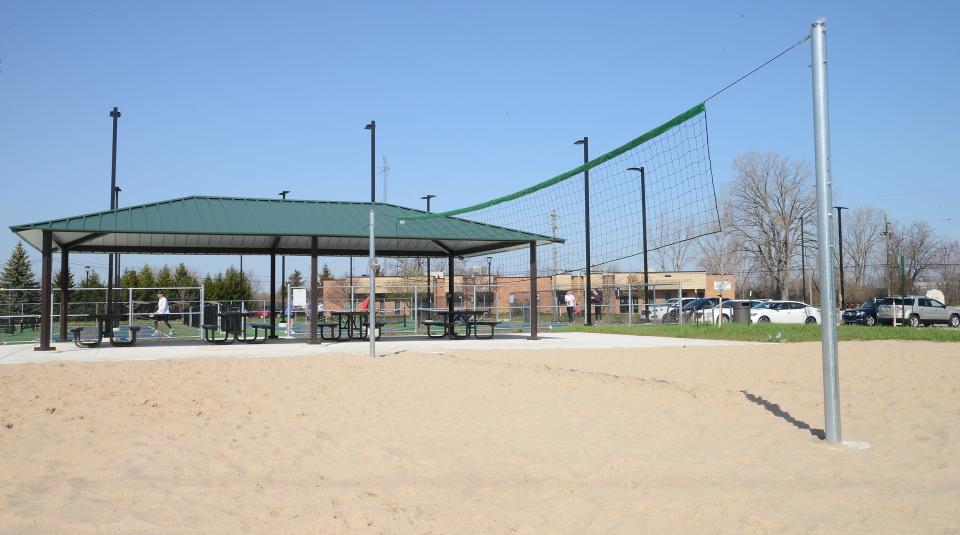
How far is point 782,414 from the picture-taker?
733 centimetres

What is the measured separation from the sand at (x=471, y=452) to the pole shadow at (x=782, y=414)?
2.0 inches

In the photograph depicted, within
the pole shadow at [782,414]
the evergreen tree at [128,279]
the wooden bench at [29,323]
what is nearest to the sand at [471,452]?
the pole shadow at [782,414]

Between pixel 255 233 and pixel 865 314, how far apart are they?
26.5 meters

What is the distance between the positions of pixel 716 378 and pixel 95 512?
7.87 meters

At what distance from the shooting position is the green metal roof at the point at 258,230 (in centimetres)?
1577

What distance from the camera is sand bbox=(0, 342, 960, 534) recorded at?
4102mm

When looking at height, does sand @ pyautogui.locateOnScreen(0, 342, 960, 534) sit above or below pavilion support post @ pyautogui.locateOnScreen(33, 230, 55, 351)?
below

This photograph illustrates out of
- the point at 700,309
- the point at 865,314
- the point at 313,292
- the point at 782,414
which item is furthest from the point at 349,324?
the point at 865,314

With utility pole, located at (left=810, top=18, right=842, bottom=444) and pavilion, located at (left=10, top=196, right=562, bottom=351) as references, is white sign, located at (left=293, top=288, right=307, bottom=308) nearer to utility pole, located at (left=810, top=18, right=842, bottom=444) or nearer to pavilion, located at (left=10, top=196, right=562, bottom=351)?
pavilion, located at (left=10, top=196, right=562, bottom=351)

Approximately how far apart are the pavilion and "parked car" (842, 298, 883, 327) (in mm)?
19528

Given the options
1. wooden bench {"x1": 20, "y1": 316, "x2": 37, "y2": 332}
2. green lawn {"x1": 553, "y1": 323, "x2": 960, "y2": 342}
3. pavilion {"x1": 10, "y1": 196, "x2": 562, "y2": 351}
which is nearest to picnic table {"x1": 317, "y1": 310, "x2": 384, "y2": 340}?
pavilion {"x1": 10, "y1": 196, "x2": 562, "y2": 351}

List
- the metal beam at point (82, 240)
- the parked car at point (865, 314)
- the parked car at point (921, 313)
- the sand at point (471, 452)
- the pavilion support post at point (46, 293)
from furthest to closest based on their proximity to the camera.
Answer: the parked car at point (865, 314) → the parked car at point (921, 313) → the metal beam at point (82, 240) → the pavilion support post at point (46, 293) → the sand at point (471, 452)

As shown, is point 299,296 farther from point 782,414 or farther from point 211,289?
point 211,289

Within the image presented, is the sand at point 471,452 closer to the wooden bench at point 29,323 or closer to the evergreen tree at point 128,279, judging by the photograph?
the wooden bench at point 29,323
